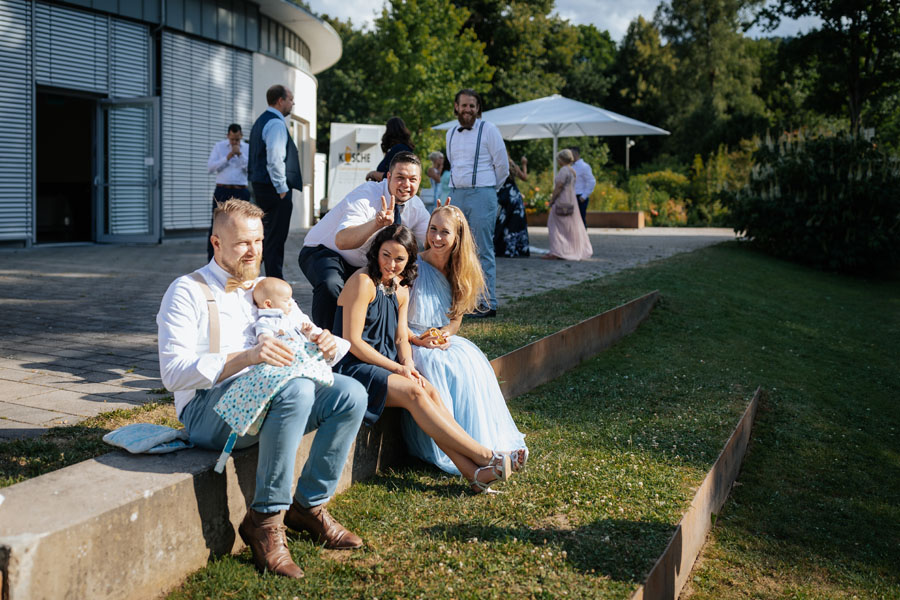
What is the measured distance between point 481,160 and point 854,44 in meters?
25.7

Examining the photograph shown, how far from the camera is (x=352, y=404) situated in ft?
11.1

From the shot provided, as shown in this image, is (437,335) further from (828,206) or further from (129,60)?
(828,206)

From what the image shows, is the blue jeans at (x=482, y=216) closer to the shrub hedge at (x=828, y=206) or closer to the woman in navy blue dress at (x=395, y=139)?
the woman in navy blue dress at (x=395, y=139)

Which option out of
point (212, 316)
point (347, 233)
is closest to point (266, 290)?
point (212, 316)

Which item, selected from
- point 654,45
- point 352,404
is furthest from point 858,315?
Result: point 654,45

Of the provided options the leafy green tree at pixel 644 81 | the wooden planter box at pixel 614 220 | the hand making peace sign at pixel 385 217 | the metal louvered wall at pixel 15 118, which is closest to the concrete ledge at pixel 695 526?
the hand making peace sign at pixel 385 217

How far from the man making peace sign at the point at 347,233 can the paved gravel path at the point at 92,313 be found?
44.1 inches

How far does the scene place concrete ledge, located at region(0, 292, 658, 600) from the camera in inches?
93.0

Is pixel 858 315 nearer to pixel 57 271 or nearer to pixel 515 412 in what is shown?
pixel 515 412

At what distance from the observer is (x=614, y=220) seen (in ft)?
82.0

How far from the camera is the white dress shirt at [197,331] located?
3051 mm

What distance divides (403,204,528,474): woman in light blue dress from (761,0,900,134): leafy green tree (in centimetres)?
2694

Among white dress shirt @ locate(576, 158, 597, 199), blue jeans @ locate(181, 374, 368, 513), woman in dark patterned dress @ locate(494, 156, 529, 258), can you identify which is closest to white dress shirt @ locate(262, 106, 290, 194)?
blue jeans @ locate(181, 374, 368, 513)

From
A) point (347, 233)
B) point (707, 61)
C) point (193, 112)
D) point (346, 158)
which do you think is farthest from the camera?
point (707, 61)
